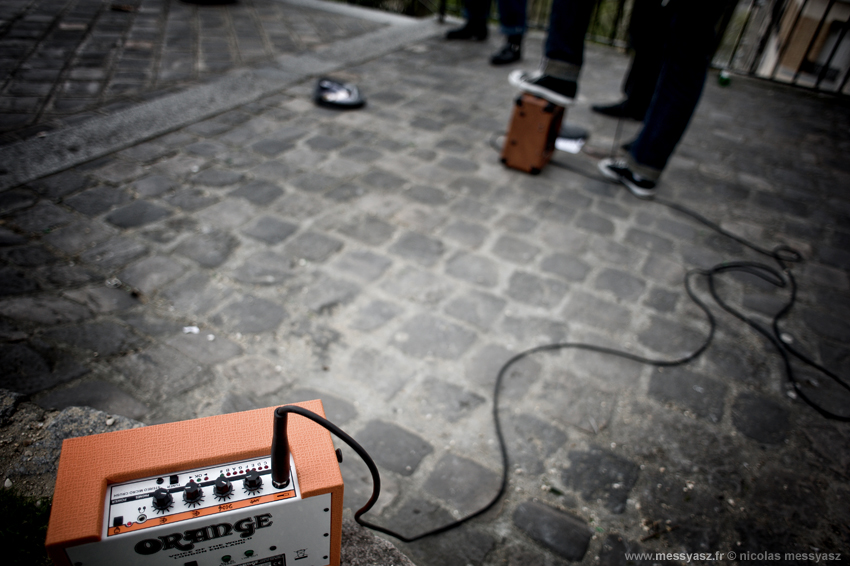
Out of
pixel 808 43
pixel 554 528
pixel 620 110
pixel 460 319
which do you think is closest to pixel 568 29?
pixel 620 110

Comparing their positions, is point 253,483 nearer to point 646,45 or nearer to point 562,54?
point 562,54

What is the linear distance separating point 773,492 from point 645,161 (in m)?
2.14

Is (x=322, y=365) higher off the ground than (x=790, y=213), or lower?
lower

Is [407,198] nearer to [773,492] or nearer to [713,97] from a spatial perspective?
[773,492]

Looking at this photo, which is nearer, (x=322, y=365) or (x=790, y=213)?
(x=322, y=365)

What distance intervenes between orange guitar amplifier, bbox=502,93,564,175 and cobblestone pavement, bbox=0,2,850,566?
0.44 feet

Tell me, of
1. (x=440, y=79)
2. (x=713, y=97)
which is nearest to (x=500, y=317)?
(x=440, y=79)

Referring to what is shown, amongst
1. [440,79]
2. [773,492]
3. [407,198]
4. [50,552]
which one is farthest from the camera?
[440,79]

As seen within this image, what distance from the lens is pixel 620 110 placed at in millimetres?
4129

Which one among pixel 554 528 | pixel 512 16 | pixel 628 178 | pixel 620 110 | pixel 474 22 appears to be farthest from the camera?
pixel 474 22

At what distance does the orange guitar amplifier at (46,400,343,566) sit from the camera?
0.81m

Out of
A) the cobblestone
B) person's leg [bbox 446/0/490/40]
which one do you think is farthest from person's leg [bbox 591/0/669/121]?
the cobblestone

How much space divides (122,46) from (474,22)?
3.71 meters

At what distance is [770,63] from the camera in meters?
5.52
